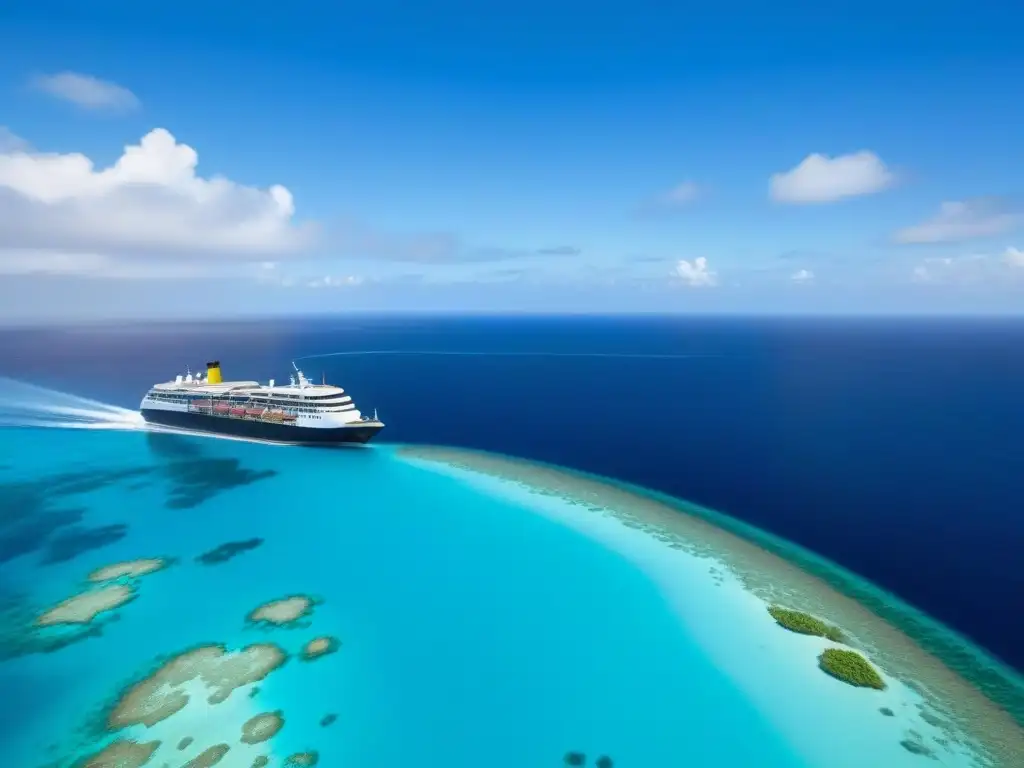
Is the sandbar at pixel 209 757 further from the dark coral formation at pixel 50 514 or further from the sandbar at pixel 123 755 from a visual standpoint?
the dark coral formation at pixel 50 514

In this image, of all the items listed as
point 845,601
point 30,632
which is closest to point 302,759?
point 30,632

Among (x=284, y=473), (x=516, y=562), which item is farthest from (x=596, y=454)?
(x=284, y=473)

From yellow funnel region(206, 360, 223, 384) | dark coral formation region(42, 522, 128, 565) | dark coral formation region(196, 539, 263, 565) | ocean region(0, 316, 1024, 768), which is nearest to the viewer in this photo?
ocean region(0, 316, 1024, 768)

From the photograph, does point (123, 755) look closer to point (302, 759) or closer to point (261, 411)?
point (302, 759)

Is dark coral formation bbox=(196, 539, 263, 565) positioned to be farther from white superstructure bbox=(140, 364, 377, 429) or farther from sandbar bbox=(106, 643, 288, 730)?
white superstructure bbox=(140, 364, 377, 429)

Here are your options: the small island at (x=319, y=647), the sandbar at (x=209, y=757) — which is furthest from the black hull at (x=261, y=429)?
the sandbar at (x=209, y=757)

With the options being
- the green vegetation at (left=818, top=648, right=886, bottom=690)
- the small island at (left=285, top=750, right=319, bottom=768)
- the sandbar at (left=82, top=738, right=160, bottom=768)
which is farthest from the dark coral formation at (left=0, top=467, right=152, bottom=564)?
the green vegetation at (left=818, top=648, right=886, bottom=690)

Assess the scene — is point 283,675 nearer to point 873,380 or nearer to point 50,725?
point 50,725
